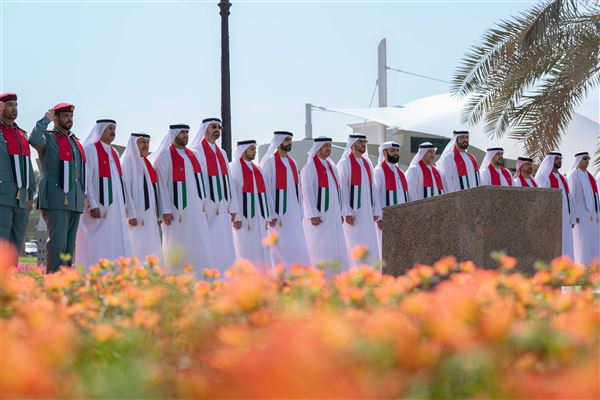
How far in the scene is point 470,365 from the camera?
2191mm

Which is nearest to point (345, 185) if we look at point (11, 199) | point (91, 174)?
point (91, 174)

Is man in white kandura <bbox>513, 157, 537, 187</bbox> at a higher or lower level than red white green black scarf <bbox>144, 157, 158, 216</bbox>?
higher

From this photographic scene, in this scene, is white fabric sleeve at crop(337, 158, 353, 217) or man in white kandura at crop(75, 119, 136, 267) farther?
white fabric sleeve at crop(337, 158, 353, 217)

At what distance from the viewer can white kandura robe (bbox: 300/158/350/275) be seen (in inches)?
554

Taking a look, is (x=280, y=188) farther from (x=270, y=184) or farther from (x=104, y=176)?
(x=104, y=176)

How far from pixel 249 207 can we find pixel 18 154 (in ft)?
13.1

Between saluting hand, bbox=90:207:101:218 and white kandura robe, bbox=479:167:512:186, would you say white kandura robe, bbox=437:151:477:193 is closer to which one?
white kandura robe, bbox=479:167:512:186

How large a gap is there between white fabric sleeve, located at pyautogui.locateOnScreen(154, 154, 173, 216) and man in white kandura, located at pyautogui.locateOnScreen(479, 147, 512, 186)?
5.66 meters

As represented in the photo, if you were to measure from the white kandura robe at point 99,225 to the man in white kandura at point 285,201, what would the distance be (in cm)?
265

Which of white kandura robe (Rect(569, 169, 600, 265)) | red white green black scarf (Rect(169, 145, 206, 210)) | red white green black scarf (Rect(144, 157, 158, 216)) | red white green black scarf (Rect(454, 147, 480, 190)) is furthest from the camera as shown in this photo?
white kandura robe (Rect(569, 169, 600, 265))

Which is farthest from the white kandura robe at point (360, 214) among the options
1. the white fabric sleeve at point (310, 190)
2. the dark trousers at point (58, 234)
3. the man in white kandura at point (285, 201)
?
the dark trousers at point (58, 234)

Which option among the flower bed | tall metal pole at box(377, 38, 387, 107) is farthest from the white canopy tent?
the flower bed

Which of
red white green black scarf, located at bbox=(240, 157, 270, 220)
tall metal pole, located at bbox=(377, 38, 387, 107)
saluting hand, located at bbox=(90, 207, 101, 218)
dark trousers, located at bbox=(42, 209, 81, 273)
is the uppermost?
tall metal pole, located at bbox=(377, 38, 387, 107)

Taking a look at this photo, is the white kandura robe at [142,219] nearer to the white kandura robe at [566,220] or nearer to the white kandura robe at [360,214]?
the white kandura robe at [360,214]
